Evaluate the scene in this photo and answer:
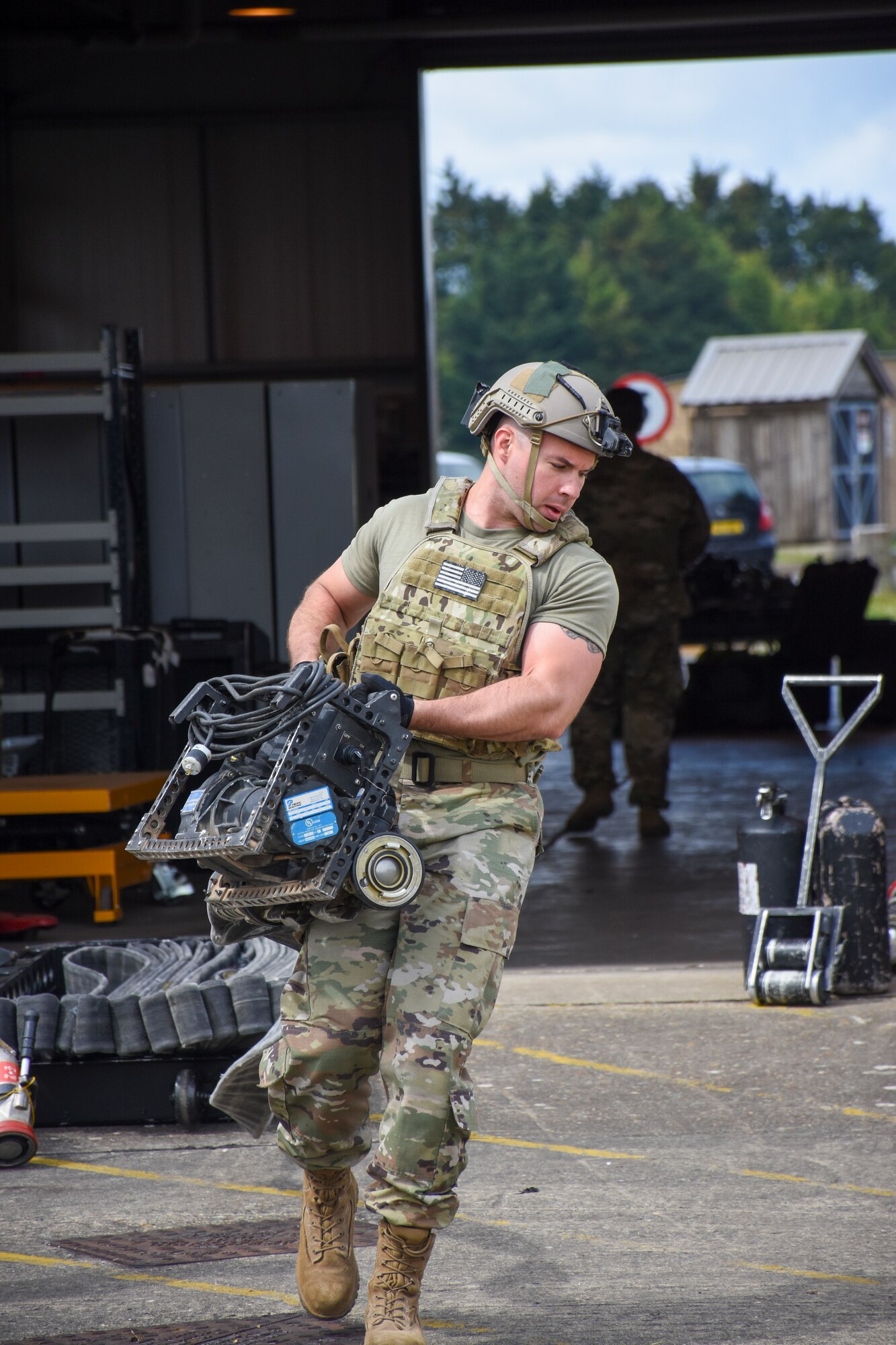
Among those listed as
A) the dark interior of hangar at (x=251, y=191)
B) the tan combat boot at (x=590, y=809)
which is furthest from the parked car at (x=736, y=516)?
the tan combat boot at (x=590, y=809)

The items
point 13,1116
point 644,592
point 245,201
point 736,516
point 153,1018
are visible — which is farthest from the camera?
point 736,516

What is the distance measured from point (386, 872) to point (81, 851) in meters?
4.15

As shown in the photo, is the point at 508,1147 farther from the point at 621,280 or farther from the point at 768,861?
the point at 621,280

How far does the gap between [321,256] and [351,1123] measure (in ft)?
31.6

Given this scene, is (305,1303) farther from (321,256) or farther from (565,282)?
(565,282)

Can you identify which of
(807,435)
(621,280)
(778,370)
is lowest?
(807,435)

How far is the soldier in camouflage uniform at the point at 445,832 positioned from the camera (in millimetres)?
3092

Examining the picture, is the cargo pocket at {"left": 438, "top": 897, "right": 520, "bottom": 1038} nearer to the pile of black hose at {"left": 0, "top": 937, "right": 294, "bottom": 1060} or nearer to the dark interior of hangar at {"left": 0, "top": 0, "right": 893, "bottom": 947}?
the pile of black hose at {"left": 0, "top": 937, "right": 294, "bottom": 1060}

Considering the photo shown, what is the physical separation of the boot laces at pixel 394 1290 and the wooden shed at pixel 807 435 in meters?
37.1

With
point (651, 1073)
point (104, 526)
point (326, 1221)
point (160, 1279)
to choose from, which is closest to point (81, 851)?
point (104, 526)

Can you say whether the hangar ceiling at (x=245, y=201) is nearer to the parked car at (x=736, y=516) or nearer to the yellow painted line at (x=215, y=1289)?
the yellow painted line at (x=215, y=1289)

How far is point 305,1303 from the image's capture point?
10.7 feet

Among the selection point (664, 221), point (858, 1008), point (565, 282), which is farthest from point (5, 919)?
point (664, 221)

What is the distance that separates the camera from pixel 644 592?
8.54 meters
